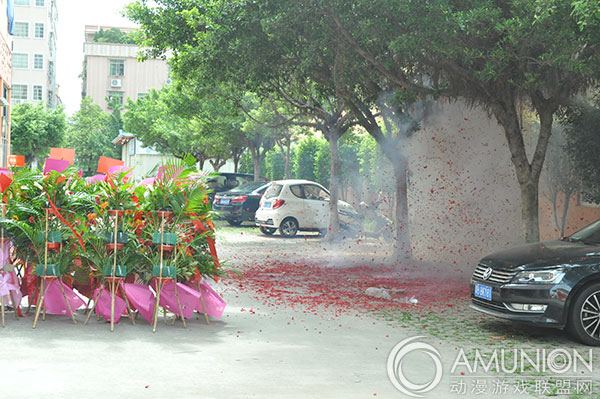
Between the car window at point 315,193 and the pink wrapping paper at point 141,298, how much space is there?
14.4 metres

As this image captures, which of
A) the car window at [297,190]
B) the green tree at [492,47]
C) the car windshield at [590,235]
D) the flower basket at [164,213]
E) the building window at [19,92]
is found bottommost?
the car windshield at [590,235]

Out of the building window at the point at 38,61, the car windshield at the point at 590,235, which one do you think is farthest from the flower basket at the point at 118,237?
the building window at the point at 38,61

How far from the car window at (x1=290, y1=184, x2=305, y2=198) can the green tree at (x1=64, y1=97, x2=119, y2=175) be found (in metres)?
45.4

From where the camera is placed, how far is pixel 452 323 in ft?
27.1

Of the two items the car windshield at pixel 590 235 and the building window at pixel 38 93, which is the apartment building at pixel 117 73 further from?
A: the car windshield at pixel 590 235

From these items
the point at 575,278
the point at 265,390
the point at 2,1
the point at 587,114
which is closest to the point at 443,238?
the point at 587,114

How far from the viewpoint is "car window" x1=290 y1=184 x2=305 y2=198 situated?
21328 millimetres

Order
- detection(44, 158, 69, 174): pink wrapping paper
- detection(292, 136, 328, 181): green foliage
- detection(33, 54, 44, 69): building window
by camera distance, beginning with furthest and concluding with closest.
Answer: detection(33, 54, 44, 69): building window → detection(292, 136, 328, 181): green foliage → detection(44, 158, 69, 174): pink wrapping paper

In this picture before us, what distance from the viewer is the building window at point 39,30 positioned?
8094cm

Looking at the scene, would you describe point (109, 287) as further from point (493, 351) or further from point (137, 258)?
point (493, 351)

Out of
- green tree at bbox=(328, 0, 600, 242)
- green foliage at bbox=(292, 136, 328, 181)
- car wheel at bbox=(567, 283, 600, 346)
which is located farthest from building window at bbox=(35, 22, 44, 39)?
car wheel at bbox=(567, 283, 600, 346)

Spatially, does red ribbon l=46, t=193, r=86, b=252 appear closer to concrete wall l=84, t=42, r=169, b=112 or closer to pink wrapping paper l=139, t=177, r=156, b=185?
pink wrapping paper l=139, t=177, r=156, b=185

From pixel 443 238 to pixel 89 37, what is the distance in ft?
324

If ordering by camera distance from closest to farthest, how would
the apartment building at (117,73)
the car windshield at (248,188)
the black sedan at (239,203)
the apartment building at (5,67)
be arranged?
the black sedan at (239,203) → the car windshield at (248,188) → the apartment building at (5,67) → the apartment building at (117,73)
